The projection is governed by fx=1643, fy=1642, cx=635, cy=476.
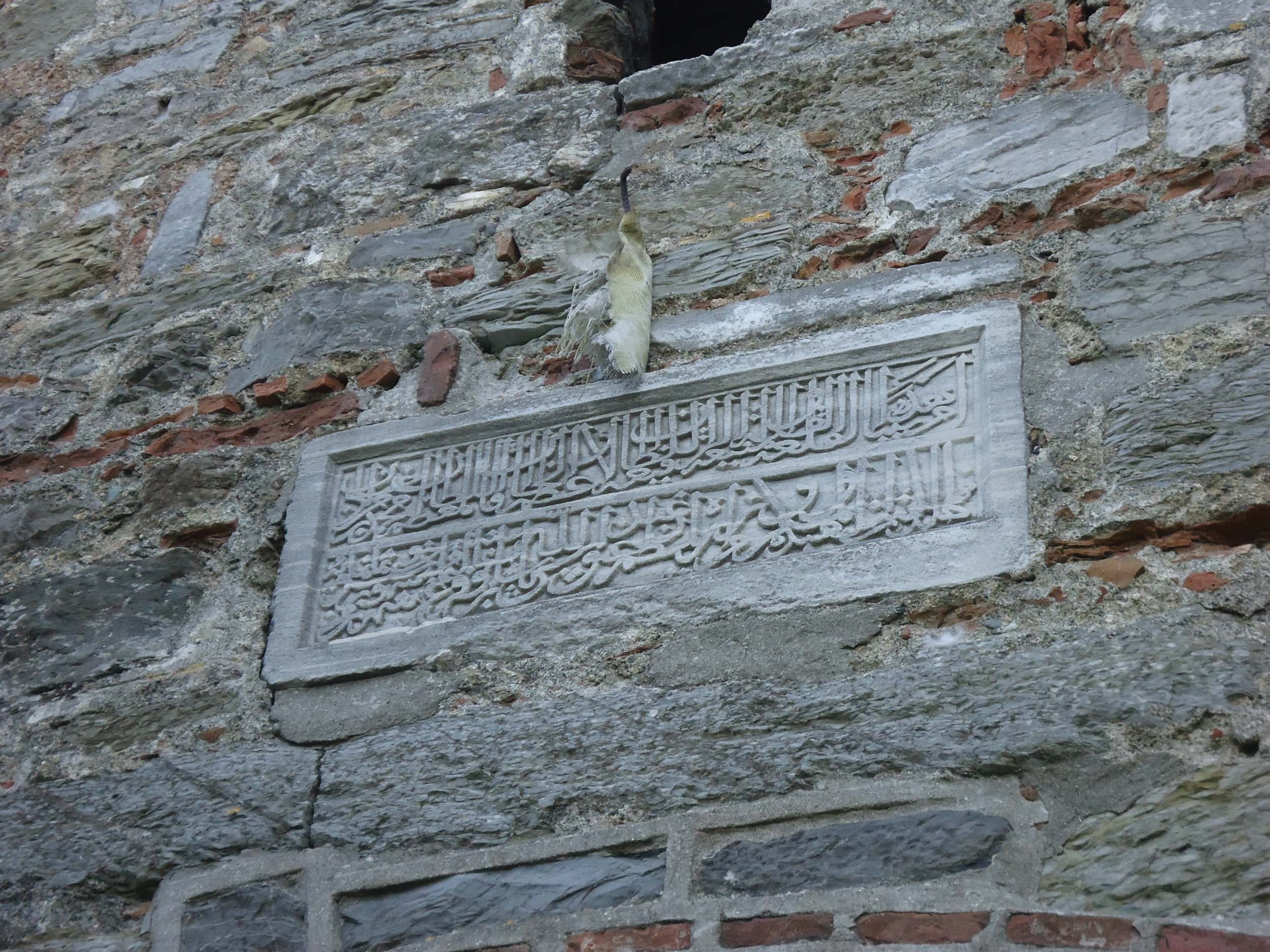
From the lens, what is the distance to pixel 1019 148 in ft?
9.21

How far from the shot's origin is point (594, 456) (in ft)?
8.59

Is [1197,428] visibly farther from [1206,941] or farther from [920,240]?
[1206,941]

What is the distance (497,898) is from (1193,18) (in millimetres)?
1918

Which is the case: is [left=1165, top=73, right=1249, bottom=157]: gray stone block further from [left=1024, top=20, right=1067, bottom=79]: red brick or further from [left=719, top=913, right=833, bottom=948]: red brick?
[left=719, top=913, right=833, bottom=948]: red brick

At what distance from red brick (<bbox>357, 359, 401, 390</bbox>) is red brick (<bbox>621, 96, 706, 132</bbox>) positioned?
0.74m

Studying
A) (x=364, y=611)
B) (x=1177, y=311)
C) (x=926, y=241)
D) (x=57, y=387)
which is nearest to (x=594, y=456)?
(x=364, y=611)

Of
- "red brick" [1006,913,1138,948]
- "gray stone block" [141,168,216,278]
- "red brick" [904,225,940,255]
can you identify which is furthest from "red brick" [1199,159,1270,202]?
"gray stone block" [141,168,216,278]

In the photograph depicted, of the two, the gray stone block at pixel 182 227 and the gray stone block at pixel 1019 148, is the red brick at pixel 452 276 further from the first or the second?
the gray stone block at pixel 1019 148

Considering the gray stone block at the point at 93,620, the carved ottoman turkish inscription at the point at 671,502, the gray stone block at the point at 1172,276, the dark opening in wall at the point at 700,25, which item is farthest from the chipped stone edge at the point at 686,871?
the dark opening in wall at the point at 700,25

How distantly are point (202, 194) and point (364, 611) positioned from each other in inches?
54.6

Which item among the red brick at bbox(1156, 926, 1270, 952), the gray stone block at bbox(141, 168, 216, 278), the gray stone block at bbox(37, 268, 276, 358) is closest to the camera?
the red brick at bbox(1156, 926, 1270, 952)

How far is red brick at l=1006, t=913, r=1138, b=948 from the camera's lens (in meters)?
1.83

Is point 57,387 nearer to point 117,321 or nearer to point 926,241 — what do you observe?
point 117,321

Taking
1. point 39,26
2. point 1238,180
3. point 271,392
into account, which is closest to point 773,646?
point 1238,180
